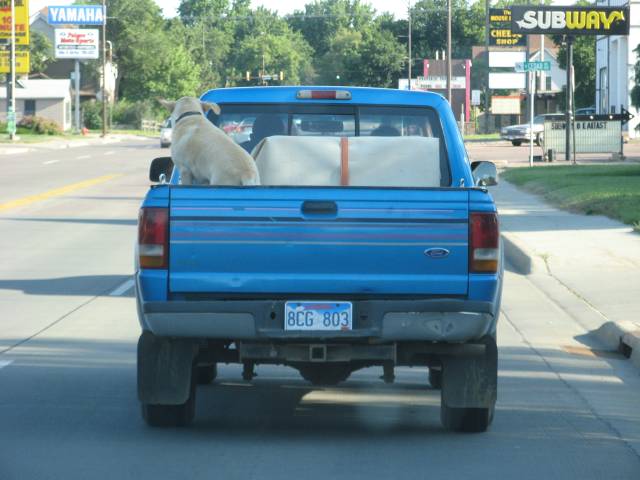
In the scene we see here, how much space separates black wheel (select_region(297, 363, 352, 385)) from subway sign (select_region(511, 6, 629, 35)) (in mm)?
35739

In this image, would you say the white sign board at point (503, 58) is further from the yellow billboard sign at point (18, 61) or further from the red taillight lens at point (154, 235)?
the red taillight lens at point (154, 235)

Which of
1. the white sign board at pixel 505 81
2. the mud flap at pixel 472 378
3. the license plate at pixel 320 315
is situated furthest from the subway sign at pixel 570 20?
the white sign board at pixel 505 81

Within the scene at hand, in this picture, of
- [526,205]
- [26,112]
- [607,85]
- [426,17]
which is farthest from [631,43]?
[426,17]

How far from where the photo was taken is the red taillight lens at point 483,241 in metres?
6.68

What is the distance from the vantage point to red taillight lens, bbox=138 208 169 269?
21.9ft

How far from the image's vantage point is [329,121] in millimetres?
8758

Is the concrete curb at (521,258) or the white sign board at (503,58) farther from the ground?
the white sign board at (503,58)

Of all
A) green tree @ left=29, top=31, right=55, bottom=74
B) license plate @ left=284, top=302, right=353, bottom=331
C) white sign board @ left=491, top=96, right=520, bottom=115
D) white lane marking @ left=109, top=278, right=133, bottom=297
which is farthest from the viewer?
green tree @ left=29, top=31, right=55, bottom=74

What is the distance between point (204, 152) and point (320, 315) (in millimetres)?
1640

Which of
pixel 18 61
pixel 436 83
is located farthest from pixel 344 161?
pixel 436 83

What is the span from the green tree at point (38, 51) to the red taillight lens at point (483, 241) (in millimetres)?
110783

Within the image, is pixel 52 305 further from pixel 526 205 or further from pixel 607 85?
pixel 607 85

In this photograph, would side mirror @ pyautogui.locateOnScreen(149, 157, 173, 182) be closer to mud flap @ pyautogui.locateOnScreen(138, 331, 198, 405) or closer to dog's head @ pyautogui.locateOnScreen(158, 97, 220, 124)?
dog's head @ pyautogui.locateOnScreen(158, 97, 220, 124)

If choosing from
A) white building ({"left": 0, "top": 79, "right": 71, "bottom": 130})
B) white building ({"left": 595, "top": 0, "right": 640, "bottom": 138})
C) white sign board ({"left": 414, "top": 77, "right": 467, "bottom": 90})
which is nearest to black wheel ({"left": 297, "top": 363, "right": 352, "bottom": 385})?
white building ({"left": 595, "top": 0, "right": 640, "bottom": 138})
